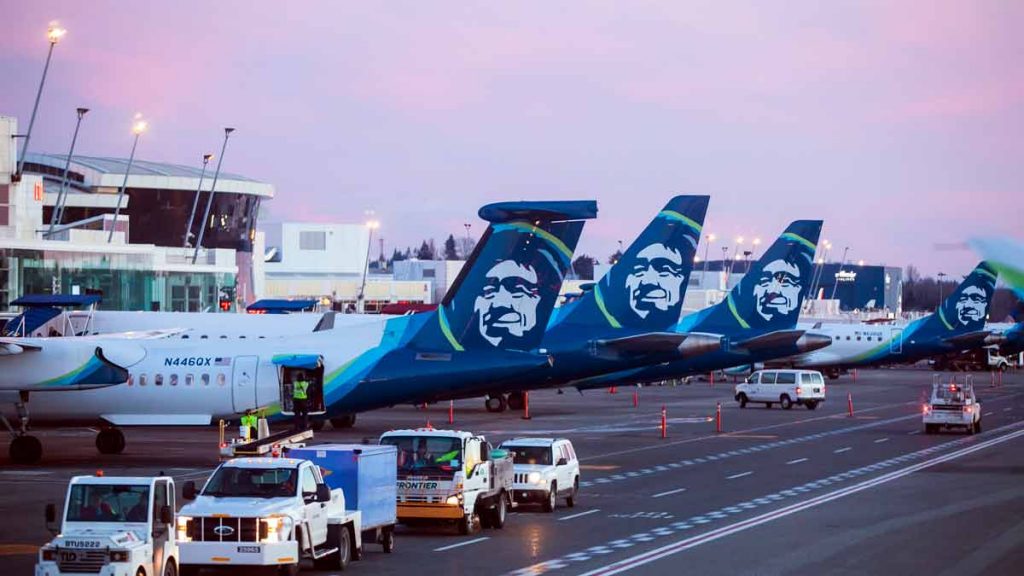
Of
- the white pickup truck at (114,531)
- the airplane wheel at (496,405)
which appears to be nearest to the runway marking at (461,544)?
the white pickup truck at (114,531)

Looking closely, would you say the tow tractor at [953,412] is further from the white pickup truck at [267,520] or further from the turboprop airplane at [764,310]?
the white pickup truck at [267,520]

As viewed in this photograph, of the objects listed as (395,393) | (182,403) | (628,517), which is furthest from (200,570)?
(182,403)

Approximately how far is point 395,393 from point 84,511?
19.8 meters

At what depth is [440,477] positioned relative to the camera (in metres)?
28.7

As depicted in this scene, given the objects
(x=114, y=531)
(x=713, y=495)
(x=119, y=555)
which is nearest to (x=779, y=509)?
(x=713, y=495)

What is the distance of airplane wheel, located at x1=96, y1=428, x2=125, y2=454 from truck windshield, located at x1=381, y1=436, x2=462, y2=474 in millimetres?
19237

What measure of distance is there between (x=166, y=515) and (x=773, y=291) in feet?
156

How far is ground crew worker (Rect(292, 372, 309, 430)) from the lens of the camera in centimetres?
4138

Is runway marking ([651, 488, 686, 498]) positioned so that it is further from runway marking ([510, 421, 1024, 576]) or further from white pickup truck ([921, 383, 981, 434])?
white pickup truck ([921, 383, 981, 434])

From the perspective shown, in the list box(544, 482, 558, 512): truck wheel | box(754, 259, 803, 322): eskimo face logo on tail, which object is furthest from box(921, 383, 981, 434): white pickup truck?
box(544, 482, 558, 512): truck wheel

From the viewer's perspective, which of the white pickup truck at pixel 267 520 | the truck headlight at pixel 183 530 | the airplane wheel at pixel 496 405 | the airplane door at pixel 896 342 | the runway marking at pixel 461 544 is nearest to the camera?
the white pickup truck at pixel 267 520

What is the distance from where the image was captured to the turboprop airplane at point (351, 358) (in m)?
39.9

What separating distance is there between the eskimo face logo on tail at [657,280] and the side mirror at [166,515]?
33.8 meters

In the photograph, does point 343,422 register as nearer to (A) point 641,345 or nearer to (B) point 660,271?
(B) point 660,271
